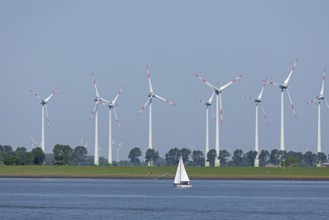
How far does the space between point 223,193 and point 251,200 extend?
20.5 metres

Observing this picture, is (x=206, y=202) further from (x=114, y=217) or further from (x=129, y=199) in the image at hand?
(x=114, y=217)

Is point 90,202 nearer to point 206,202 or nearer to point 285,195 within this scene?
point 206,202

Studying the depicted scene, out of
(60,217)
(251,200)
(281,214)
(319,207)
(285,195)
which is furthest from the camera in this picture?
(285,195)

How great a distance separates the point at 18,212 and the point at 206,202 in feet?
94.2

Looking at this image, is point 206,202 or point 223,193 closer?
point 206,202

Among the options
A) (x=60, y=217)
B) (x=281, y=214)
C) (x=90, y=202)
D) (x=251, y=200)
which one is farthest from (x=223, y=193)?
(x=60, y=217)

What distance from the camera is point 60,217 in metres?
113

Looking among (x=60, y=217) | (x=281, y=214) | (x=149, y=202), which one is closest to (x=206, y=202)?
(x=149, y=202)

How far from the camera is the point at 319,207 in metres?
134

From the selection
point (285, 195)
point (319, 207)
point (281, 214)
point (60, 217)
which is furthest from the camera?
point (285, 195)

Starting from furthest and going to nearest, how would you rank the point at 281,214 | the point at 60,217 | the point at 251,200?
1. the point at 251,200
2. the point at 281,214
3. the point at 60,217

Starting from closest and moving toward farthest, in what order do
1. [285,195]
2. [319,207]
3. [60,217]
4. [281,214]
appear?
[60,217], [281,214], [319,207], [285,195]

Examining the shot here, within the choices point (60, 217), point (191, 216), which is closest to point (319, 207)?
point (191, 216)

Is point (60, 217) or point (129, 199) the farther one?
point (129, 199)
